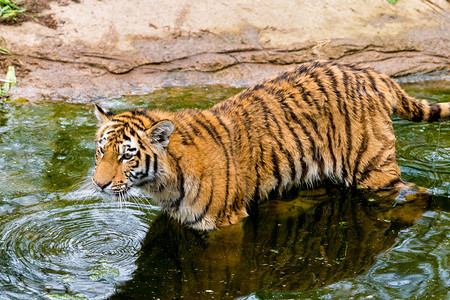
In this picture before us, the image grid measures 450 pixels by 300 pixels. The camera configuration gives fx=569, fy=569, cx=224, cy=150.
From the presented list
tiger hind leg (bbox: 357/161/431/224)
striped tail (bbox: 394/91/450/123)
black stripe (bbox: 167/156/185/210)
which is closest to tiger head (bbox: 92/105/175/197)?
black stripe (bbox: 167/156/185/210)

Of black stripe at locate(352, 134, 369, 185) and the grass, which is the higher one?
black stripe at locate(352, 134, 369, 185)

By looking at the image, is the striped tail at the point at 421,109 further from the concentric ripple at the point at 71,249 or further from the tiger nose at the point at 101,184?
the tiger nose at the point at 101,184

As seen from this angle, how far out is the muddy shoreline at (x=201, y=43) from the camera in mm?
7156

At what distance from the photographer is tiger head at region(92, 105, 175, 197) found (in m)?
3.85

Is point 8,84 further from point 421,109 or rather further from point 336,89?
point 421,109

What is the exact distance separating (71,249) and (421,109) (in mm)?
2919

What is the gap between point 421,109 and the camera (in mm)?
4598

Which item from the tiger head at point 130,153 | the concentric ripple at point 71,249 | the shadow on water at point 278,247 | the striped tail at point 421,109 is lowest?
the concentric ripple at point 71,249

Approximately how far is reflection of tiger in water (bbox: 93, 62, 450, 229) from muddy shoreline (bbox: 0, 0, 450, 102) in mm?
2912

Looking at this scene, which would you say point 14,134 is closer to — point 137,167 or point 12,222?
point 12,222

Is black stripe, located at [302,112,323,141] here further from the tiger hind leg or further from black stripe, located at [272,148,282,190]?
the tiger hind leg

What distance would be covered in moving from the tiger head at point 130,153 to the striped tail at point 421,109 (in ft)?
6.41

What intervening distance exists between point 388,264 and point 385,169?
1.07 metres

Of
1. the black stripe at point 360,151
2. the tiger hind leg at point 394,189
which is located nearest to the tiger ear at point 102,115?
the black stripe at point 360,151
